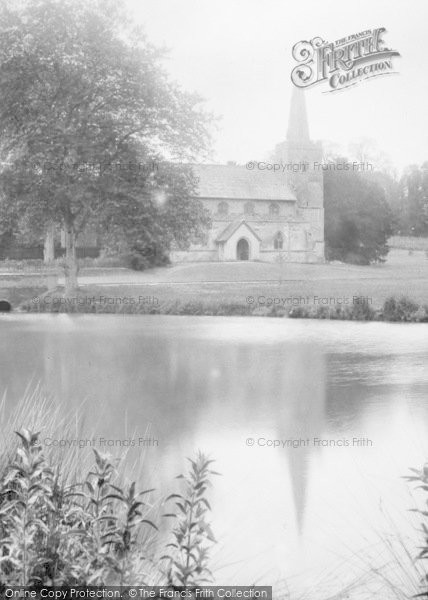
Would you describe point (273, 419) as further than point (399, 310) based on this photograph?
No

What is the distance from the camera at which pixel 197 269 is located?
3538 cm

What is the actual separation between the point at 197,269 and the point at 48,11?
603 inches

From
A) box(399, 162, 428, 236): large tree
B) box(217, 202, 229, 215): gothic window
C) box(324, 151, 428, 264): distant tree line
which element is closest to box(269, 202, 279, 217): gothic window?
box(217, 202, 229, 215): gothic window

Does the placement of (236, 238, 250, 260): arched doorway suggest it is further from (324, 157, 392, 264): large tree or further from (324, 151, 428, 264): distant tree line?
(324, 157, 392, 264): large tree

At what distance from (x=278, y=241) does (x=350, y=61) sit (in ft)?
127

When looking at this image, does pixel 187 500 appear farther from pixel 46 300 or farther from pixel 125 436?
pixel 46 300

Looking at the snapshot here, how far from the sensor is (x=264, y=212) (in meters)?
51.2

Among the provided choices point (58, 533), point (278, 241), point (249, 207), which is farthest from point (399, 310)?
point (249, 207)

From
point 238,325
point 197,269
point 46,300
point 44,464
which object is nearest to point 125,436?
point 44,464

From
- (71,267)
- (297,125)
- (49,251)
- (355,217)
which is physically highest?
(297,125)

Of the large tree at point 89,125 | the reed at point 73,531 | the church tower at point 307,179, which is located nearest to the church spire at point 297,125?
the church tower at point 307,179

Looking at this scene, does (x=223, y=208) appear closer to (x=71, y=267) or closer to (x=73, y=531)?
(x=71, y=267)

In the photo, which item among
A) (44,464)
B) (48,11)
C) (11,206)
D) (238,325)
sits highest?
(48,11)

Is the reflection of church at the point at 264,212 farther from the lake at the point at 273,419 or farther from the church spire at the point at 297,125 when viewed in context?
the lake at the point at 273,419
